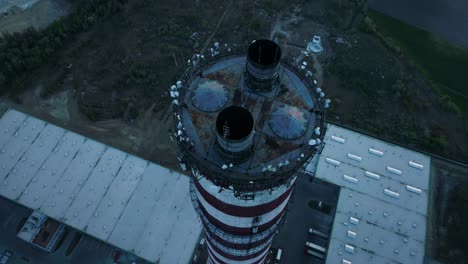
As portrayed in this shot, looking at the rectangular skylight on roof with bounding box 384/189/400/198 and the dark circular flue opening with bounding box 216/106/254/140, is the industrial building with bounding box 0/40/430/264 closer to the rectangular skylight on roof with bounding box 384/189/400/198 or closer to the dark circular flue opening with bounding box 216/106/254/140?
the rectangular skylight on roof with bounding box 384/189/400/198

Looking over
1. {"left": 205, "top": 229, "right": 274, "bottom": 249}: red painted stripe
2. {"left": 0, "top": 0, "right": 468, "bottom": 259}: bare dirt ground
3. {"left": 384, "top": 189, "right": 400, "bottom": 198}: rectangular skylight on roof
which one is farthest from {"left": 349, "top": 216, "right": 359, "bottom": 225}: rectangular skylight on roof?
{"left": 205, "top": 229, "right": 274, "bottom": 249}: red painted stripe

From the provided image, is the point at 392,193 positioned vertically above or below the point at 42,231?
above

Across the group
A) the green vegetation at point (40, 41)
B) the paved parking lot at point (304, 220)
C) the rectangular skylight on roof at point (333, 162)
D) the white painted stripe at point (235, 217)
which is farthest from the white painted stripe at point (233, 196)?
the green vegetation at point (40, 41)

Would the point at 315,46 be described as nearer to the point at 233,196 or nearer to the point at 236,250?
the point at 236,250

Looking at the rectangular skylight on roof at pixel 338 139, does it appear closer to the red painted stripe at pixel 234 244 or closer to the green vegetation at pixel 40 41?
the red painted stripe at pixel 234 244

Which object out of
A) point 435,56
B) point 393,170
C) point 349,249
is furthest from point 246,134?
point 435,56

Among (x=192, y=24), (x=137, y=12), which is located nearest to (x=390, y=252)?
(x=192, y=24)

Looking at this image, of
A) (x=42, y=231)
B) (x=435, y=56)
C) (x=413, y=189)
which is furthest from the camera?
(x=435, y=56)
